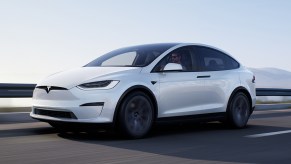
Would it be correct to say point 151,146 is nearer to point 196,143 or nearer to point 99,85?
point 196,143

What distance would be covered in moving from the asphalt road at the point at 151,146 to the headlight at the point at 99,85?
748 mm

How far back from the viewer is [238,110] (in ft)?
29.6

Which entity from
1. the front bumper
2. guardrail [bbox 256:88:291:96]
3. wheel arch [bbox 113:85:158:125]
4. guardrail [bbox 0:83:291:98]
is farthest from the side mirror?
guardrail [bbox 256:88:291:96]

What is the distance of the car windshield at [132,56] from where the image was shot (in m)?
7.50

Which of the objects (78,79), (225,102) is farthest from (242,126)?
(78,79)

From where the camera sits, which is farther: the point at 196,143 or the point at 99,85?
the point at 196,143

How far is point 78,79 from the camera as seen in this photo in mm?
6707

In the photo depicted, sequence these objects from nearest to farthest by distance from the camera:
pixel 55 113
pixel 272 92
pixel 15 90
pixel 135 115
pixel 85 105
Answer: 1. pixel 85 105
2. pixel 55 113
3. pixel 135 115
4. pixel 15 90
5. pixel 272 92

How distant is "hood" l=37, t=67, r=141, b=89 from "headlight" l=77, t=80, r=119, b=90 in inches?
2.5

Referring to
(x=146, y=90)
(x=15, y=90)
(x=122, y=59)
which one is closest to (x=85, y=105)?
(x=146, y=90)

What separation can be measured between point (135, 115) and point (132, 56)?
1244 millimetres

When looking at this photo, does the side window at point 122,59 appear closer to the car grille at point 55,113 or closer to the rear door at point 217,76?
the rear door at point 217,76

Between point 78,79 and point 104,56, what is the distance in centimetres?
171

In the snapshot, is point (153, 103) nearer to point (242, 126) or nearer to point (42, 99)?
point (42, 99)
